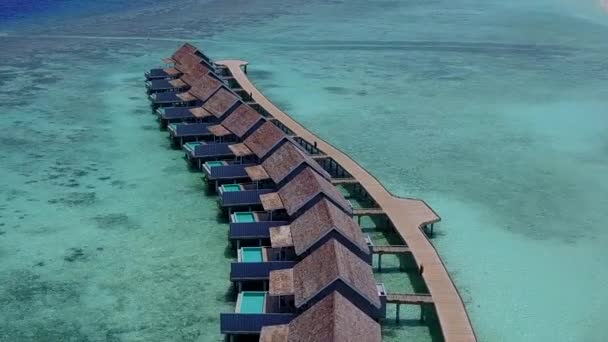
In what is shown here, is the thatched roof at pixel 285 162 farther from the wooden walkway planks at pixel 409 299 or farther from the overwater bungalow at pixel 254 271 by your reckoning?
the wooden walkway planks at pixel 409 299

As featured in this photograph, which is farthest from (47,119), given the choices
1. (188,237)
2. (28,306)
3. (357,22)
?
(357,22)

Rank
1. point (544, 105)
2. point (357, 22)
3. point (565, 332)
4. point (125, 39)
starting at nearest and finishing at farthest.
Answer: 1. point (565, 332)
2. point (544, 105)
3. point (125, 39)
4. point (357, 22)

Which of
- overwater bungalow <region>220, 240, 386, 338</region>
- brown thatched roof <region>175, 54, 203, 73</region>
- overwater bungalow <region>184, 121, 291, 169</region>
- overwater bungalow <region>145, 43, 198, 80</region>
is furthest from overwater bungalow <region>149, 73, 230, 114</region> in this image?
overwater bungalow <region>220, 240, 386, 338</region>

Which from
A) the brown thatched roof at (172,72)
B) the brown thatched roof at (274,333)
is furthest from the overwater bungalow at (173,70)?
the brown thatched roof at (274,333)

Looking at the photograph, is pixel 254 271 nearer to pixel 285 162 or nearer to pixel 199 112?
pixel 285 162

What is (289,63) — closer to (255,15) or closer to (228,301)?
(255,15)

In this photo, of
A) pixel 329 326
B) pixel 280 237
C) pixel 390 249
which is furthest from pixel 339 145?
pixel 329 326
